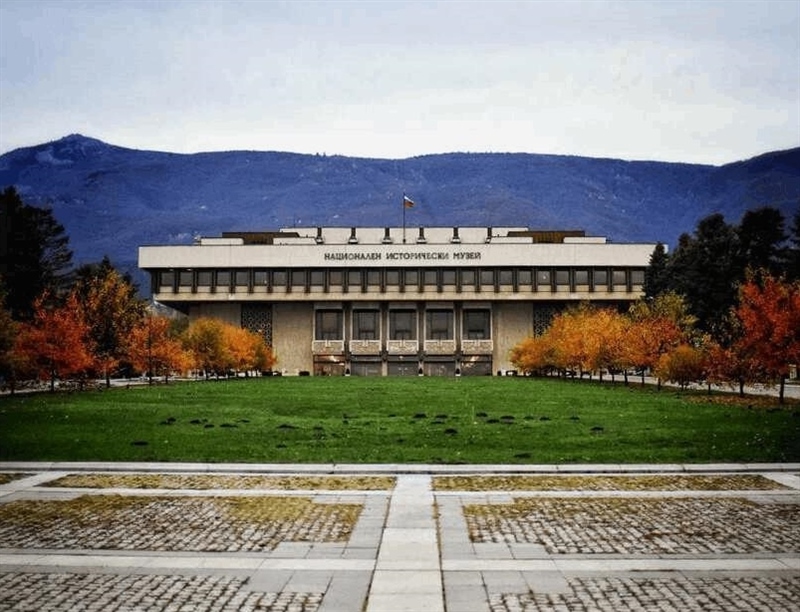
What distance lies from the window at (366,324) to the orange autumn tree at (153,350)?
47156 millimetres

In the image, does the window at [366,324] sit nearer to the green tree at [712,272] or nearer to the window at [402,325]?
the window at [402,325]

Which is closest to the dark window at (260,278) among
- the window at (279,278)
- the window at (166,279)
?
the window at (279,278)

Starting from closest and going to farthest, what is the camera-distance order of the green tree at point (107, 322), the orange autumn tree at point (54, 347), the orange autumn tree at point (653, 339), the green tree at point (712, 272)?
1. the orange autumn tree at point (54, 347)
2. the orange autumn tree at point (653, 339)
3. the green tree at point (107, 322)
4. the green tree at point (712, 272)

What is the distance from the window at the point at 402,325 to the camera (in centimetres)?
11500

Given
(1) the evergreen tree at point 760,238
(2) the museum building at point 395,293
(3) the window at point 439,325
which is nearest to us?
(1) the evergreen tree at point 760,238

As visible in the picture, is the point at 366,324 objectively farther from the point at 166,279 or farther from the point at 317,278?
the point at 166,279

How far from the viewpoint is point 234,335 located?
87.3 meters

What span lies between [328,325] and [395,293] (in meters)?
10.3

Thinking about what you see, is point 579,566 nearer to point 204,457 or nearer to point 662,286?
point 204,457

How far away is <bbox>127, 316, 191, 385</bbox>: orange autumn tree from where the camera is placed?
217ft

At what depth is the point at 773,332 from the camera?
1692 inches

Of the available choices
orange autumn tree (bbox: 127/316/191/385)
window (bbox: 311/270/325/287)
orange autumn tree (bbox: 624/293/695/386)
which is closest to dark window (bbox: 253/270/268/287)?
window (bbox: 311/270/325/287)

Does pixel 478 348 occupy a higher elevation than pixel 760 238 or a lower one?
lower

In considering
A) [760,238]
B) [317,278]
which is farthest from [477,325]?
[760,238]
